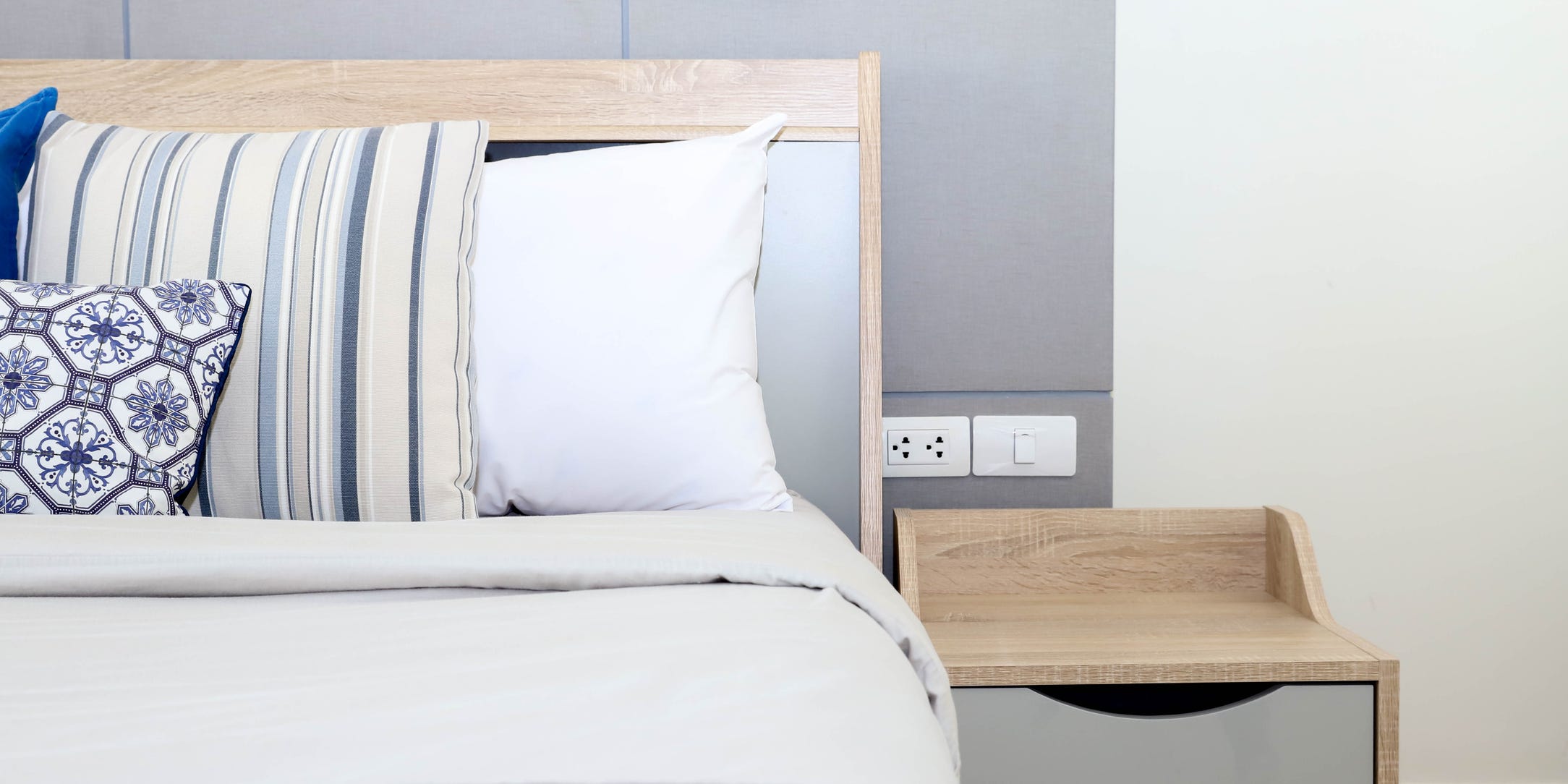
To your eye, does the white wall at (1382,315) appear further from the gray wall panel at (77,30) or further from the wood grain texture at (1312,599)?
the gray wall panel at (77,30)

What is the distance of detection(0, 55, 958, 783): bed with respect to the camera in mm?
367

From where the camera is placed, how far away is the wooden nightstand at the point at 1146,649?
94 centimetres

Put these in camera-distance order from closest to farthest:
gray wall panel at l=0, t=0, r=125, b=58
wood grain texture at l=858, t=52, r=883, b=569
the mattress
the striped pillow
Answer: the mattress < the striped pillow < wood grain texture at l=858, t=52, r=883, b=569 < gray wall panel at l=0, t=0, r=125, b=58

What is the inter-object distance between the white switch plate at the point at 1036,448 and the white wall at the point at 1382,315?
11 centimetres

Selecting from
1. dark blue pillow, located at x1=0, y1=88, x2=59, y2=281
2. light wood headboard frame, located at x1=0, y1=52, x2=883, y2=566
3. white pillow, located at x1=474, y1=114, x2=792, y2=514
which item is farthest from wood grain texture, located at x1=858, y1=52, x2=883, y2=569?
dark blue pillow, located at x1=0, y1=88, x2=59, y2=281

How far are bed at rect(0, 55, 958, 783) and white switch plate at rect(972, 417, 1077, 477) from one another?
468mm

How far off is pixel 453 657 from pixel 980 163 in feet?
3.69

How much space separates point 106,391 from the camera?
2.73 feet

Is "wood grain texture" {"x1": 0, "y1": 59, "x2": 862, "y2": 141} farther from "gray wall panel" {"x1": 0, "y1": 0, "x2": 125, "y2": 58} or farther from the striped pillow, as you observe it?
the striped pillow

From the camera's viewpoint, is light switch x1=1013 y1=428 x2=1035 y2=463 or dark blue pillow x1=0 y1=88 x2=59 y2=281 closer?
dark blue pillow x1=0 y1=88 x2=59 y2=281

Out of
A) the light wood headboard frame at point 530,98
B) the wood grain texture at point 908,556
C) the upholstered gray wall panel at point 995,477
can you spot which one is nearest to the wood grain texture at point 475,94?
the light wood headboard frame at point 530,98

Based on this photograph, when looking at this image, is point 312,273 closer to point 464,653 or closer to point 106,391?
point 106,391

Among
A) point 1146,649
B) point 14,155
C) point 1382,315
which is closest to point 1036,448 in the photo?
point 1146,649

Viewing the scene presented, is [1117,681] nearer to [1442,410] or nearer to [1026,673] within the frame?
[1026,673]
